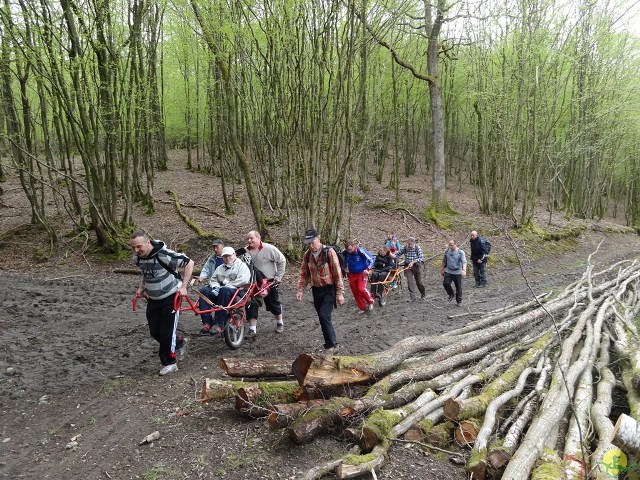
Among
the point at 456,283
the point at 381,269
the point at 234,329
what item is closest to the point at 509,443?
the point at 234,329

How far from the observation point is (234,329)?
700 centimetres

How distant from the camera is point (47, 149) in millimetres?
14102

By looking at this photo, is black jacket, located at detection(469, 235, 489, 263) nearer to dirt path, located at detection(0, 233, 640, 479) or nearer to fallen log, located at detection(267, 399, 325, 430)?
dirt path, located at detection(0, 233, 640, 479)

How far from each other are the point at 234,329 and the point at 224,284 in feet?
2.45

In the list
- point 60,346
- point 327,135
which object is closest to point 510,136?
point 327,135

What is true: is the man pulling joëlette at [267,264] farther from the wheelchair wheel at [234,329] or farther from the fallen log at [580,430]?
the fallen log at [580,430]

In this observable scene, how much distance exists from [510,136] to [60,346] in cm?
1982

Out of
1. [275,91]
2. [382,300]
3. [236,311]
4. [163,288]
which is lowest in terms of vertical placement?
[382,300]

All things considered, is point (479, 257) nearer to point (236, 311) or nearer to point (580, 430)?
point (236, 311)

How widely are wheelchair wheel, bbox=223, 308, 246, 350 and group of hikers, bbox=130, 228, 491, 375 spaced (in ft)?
0.51

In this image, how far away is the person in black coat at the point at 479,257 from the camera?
43.4 ft

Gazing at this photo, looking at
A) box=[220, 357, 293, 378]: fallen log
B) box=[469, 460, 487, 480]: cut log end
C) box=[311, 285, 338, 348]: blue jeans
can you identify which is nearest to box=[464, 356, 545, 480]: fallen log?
box=[469, 460, 487, 480]: cut log end

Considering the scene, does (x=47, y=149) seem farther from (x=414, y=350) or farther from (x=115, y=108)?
(x=414, y=350)

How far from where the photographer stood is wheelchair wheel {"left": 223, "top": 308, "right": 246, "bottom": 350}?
674 cm
